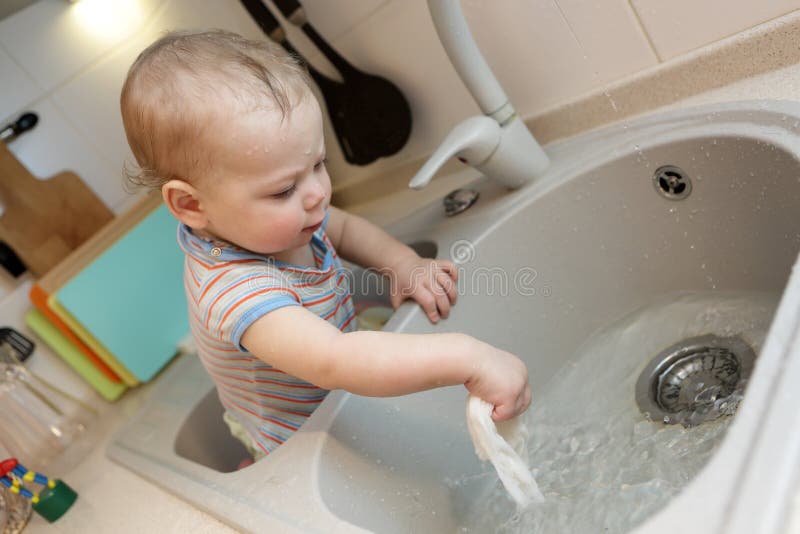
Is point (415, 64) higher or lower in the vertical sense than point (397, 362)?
higher

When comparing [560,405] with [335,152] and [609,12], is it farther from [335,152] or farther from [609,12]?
[335,152]

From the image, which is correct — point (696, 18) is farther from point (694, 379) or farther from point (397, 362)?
point (397, 362)

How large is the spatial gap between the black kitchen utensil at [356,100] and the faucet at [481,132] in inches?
10.5

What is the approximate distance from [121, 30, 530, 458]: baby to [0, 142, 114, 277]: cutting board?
1.65ft

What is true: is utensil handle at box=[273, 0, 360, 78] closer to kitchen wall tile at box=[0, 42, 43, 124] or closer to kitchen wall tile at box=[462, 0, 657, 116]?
kitchen wall tile at box=[462, 0, 657, 116]

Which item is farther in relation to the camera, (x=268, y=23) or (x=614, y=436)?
(x=268, y=23)

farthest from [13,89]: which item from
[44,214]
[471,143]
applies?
[471,143]

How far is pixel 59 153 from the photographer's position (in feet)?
3.75

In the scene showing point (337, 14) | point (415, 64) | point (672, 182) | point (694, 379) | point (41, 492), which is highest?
point (337, 14)

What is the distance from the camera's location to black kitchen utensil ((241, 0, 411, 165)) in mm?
1028

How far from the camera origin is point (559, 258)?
831 millimetres

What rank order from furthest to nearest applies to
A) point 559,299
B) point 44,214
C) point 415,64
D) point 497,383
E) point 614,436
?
point 44,214 < point 415,64 < point 559,299 < point 614,436 < point 497,383

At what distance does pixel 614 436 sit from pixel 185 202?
51 cm

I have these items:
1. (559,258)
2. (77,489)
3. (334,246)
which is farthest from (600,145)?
(77,489)
